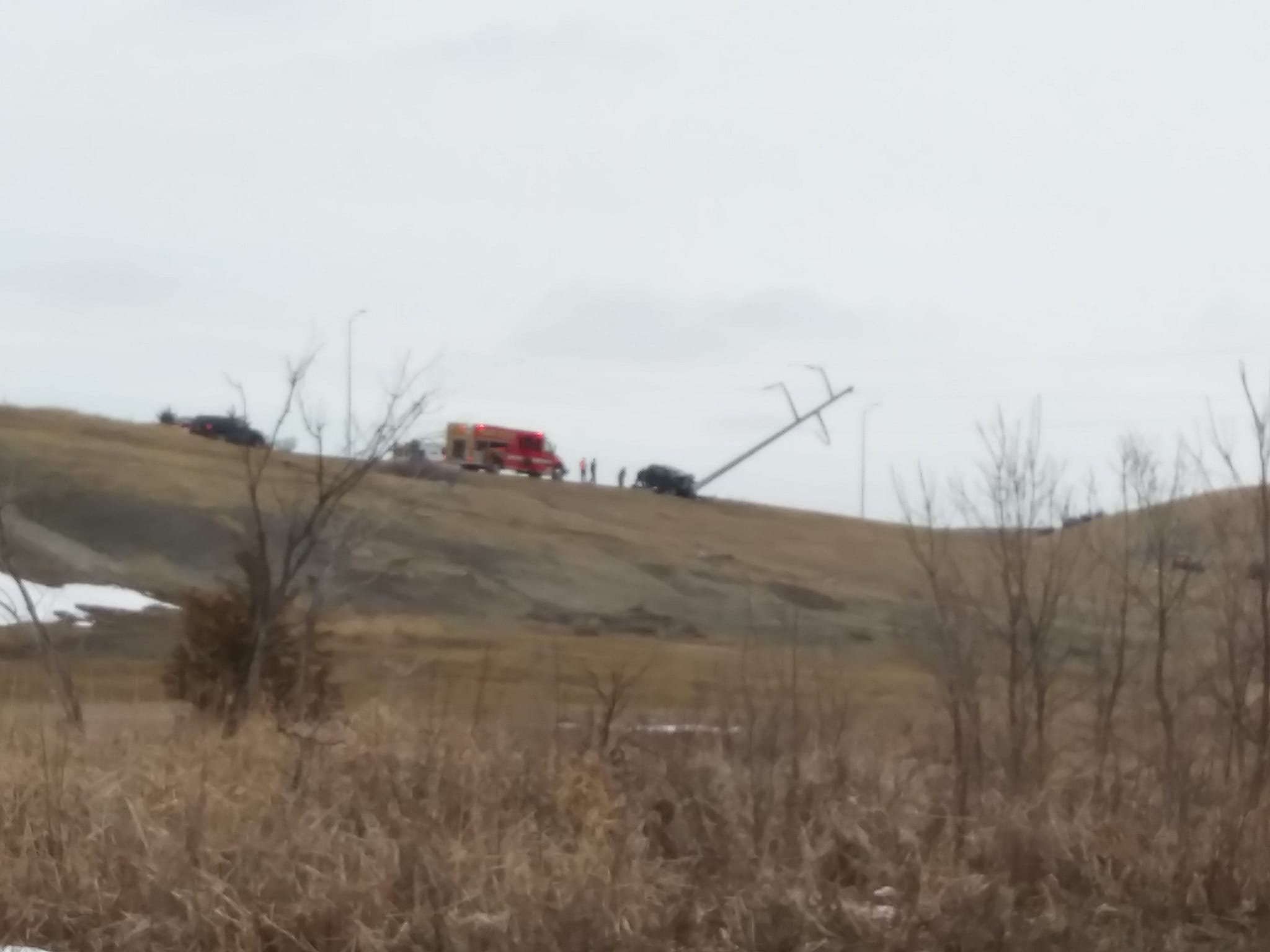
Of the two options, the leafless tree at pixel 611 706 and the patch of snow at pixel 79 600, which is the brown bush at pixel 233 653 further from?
the patch of snow at pixel 79 600

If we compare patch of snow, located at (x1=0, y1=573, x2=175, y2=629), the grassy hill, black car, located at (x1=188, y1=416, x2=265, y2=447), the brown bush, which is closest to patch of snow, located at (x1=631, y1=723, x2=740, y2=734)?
the brown bush

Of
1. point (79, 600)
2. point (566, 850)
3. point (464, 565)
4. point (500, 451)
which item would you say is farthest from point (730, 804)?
point (500, 451)

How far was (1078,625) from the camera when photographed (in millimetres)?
28766

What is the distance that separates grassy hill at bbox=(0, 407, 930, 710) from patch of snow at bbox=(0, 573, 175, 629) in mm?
656

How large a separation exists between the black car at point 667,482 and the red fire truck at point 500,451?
230 inches

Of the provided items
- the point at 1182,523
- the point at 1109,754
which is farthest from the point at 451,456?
the point at 1109,754

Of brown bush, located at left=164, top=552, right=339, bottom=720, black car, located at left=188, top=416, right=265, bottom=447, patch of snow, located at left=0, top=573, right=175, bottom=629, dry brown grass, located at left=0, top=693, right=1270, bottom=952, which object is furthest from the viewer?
black car, located at left=188, top=416, right=265, bottom=447

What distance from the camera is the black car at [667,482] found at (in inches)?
3049

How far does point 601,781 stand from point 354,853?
128 inches

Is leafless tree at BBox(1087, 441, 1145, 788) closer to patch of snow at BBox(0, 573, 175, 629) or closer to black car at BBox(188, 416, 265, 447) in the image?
patch of snow at BBox(0, 573, 175, 629)

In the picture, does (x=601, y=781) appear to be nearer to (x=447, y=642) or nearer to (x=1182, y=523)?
(x=1182, y=523)

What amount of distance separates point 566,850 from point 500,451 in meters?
60.2

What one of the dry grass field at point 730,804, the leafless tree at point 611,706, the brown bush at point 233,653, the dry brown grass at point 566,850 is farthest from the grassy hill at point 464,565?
the dry brown grass at point 566,850

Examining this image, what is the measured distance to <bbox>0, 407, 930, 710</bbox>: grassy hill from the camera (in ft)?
119
